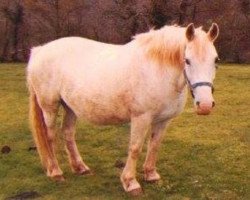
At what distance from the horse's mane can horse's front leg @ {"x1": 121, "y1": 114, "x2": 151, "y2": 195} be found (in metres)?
0.61

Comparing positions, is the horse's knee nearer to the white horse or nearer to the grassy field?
the white horse

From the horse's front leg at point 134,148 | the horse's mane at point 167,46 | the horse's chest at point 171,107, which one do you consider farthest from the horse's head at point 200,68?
the horse's front leg at point 134,148

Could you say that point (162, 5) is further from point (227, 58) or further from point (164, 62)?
point (164, 62)

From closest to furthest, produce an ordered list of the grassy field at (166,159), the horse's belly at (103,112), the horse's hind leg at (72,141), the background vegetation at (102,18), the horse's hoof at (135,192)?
the horse's belly at (103,112) < the horse's hoof at (135,192) < the grassy field at (166,159) < the horse's hind leg at (72,141) < the background vegetation at (102,18)

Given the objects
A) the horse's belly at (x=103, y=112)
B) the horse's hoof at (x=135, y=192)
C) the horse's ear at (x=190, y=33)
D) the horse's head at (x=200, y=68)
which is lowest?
the horse's hoof at (x=135, y=192)

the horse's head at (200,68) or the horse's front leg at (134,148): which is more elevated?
the horse's head at (200,68)

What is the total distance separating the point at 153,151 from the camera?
6.02 meters

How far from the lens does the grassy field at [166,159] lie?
5.86 metres

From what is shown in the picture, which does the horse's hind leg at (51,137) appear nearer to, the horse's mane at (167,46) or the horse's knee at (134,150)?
the horse's knee at (134,150)

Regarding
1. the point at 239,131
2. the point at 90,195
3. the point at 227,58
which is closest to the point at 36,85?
the point at 90,195

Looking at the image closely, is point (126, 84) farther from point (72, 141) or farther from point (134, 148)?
point (72, 141)

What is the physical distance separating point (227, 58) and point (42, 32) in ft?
23.2

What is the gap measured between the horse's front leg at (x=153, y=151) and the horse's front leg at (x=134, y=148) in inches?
13.5

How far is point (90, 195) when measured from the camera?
580 centimetres
